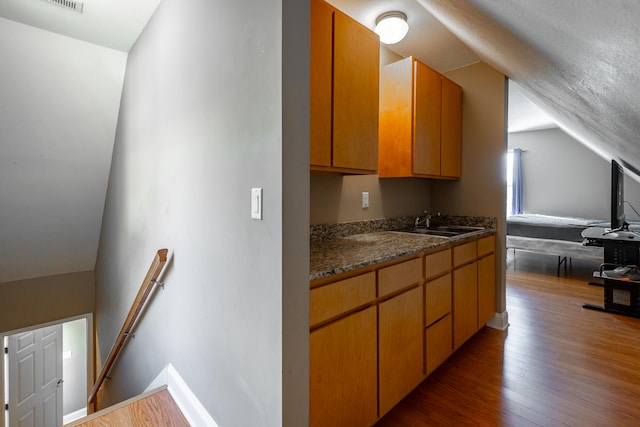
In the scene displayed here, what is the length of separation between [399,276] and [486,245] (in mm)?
1439

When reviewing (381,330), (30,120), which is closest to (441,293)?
(381,330)

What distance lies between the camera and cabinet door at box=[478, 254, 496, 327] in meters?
2.58

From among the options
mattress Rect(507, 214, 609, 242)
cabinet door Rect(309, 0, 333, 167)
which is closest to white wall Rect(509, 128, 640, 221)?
mattress Rect(507, 214, 609, 242)

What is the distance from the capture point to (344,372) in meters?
1.36

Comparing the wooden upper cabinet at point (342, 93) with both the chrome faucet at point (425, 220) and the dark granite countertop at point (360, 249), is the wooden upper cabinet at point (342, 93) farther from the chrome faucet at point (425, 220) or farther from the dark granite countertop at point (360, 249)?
the chrome faucet at point (425, 220)

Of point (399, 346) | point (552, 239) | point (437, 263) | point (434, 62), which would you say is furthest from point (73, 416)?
point (552, 239)

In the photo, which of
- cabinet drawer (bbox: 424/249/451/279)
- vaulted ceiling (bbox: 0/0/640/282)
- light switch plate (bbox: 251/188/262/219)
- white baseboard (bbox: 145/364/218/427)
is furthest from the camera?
cabinet drawer (bbox: 424/249/451/279)

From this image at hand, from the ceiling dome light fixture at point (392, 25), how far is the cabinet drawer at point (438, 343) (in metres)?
2.08

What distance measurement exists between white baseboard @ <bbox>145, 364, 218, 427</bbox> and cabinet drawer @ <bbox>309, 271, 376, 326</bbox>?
0.81 meters

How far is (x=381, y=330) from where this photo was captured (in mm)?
1544

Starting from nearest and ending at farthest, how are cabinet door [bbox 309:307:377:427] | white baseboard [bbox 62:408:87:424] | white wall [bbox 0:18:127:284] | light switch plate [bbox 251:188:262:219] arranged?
light switch plate [bbox 251:188:262:219] → cabinet door [bbox 309:307:377:427] → white wall [bbox 0:18:127:284] → white baseboard [bbox 62:408:87:424]

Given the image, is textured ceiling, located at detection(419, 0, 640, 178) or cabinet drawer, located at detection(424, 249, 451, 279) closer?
textured ceiling, located at detection(419, 0, 640, 178)

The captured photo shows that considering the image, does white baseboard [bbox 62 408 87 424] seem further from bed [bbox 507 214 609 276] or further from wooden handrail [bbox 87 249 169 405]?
bed [bbox 507 214 609 276]

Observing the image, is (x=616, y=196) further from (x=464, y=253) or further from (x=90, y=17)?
(x=90, y=17)
